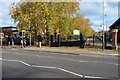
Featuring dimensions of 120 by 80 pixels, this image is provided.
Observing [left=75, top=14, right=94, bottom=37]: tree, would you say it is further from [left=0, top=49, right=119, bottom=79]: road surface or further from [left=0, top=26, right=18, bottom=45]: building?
[left=0, top=49, right=119, bottom=79]: road surface

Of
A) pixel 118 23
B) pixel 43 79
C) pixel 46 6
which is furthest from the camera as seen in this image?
pixel 118 23

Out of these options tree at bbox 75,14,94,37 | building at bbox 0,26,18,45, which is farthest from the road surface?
tree at bbox 75,14,94,37

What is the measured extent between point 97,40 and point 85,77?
34.8 m

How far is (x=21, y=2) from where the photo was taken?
5019 cm

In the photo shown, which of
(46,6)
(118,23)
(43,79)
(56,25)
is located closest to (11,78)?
(43,79)

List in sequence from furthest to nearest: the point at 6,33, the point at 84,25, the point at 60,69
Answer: the point at 84,25 → the point at 6,33 → the point at 60,69

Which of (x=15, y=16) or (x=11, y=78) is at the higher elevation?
(x=15, y=16)

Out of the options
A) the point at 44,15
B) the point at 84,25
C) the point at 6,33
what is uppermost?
the point at 84,25

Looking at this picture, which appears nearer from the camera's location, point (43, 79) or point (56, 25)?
point (43, 79)

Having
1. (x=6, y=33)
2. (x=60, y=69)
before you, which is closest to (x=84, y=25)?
(x=6, y=33)

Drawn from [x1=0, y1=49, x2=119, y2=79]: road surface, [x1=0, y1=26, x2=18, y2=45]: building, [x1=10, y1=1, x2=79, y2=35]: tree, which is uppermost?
[x1=10, y1=1, x2=79, y2=35]: tree

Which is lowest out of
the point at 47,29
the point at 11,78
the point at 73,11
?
the point at 11,78

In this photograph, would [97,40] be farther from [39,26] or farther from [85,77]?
[85,77]

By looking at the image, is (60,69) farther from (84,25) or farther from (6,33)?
(84,25)
